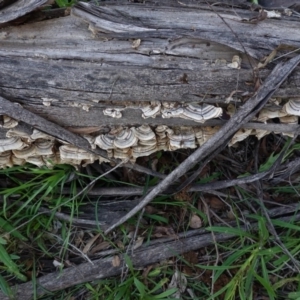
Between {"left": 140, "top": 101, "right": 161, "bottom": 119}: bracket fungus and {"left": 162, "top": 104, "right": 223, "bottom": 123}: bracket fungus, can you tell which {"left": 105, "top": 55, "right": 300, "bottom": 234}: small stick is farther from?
{"left": 140, "top": 101, "right": 161, "bottom": 119}: bracket fungus

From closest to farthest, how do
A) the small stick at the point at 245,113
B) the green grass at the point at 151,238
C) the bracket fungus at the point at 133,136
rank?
the small stick at the point at 245,113
the bracket fungus at the point at 133,136
the green grass at the point at 151,238

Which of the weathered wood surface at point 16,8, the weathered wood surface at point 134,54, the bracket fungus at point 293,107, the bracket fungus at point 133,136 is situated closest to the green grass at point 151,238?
the bracket fungus at point 133,136

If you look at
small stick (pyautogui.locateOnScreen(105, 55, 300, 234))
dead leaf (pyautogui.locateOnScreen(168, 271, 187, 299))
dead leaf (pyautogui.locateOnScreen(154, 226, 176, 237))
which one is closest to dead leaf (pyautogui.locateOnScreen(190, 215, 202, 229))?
Result: dead leaf (pyautogui.locateOnScreen(154, 226, 176, 237))

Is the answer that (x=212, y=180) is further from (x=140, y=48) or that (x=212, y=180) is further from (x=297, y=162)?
(x=140, y=48)

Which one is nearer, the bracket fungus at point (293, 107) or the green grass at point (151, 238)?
the bracket fungus at point (293, 107)

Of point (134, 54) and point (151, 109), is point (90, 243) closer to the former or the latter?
point (151, 109)

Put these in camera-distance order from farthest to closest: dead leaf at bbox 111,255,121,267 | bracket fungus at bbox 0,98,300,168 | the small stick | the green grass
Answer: dead leaf at bbox 111,255,121,267, the green grass, bracket fungus at bbox 0,98,300,168, the small stick

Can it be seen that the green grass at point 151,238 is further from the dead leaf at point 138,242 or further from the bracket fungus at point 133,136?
the bracket fungus at point 133,136

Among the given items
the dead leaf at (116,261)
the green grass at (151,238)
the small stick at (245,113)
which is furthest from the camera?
the dead leaf at (116,261)

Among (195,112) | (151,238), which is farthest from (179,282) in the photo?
(195,112)
